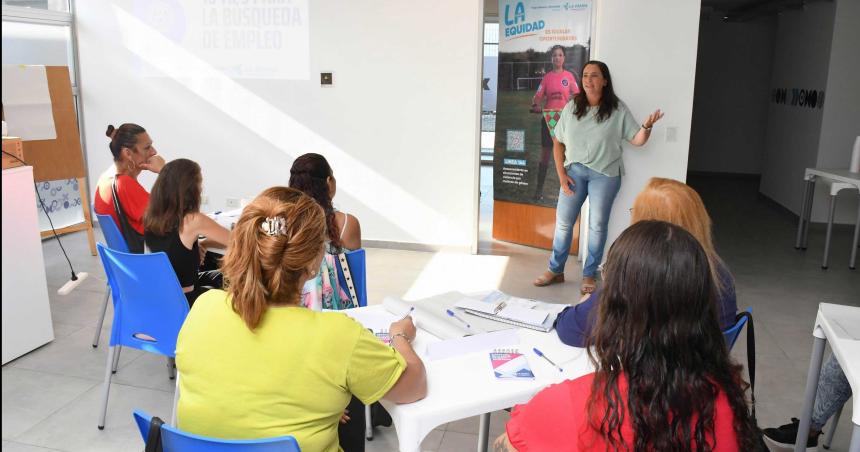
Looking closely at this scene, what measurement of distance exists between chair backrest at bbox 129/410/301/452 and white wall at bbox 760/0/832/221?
7.35m

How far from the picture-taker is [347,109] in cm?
612

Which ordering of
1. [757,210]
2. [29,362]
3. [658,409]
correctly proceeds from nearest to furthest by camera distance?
[658,409] < [29,362] < [757,210]

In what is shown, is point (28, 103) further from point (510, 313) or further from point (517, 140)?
point (510, 313)

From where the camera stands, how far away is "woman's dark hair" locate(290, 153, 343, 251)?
290cm

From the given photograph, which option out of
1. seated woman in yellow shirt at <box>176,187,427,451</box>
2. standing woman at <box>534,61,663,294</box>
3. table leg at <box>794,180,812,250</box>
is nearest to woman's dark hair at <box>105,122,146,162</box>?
seated woman in yellow shirt at <box>176,187,427,451</box>

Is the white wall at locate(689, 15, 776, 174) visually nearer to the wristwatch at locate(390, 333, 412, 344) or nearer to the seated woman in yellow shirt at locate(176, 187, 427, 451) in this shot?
the wristwatch at locate(390, 333, 412, 344)

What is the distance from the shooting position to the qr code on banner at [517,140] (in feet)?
20.0

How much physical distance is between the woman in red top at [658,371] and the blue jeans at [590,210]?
12.0 ft

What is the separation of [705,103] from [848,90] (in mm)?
3717

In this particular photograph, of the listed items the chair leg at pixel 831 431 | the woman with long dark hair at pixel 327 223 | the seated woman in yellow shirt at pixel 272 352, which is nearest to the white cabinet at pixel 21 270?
the woman with long dark hair at pixel 327 223

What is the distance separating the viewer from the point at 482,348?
219cm

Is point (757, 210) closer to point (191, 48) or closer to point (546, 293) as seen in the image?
point (546, 293)

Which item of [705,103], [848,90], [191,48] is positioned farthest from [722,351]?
[705,103]

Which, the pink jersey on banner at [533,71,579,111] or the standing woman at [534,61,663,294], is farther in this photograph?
the pink jersey on banner at [533,71,579,111]
